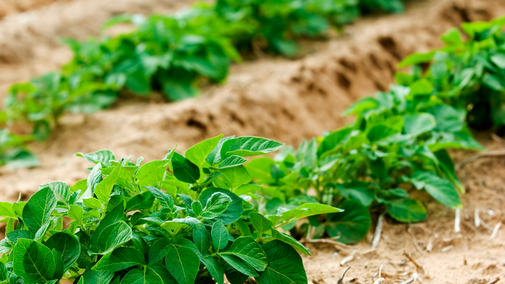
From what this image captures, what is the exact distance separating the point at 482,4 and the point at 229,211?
4.45m

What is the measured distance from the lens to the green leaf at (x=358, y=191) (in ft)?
5.41

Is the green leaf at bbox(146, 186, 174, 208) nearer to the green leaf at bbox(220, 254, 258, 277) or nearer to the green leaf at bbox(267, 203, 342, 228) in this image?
the green leaf at bbox(220, 254, 258, 277)

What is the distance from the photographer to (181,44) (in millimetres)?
3039

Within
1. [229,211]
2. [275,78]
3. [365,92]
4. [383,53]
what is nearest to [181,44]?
[275,78]

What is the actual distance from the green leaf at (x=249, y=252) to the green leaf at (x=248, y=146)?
0.25 m

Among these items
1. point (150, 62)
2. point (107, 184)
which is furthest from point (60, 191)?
point (150, 62)

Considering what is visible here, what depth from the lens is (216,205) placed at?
108 cm

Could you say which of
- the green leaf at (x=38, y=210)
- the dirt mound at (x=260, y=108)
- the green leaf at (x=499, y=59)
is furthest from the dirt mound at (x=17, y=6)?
the green leaf at (x=499, y=59)

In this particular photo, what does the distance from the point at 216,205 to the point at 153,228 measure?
7.1 inches

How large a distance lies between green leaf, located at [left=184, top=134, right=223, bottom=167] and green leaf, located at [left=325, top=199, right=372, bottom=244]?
700 millimetres

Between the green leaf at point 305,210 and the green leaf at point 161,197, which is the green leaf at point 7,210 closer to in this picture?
the green leaf at point 161,197

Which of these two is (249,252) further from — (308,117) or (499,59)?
(308,117)

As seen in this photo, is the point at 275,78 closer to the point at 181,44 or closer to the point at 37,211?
the point at 181,44

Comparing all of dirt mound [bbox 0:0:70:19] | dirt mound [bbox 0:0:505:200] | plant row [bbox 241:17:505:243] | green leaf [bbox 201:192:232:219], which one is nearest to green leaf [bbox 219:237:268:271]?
green leaf [bbox 201:192:232:219]
